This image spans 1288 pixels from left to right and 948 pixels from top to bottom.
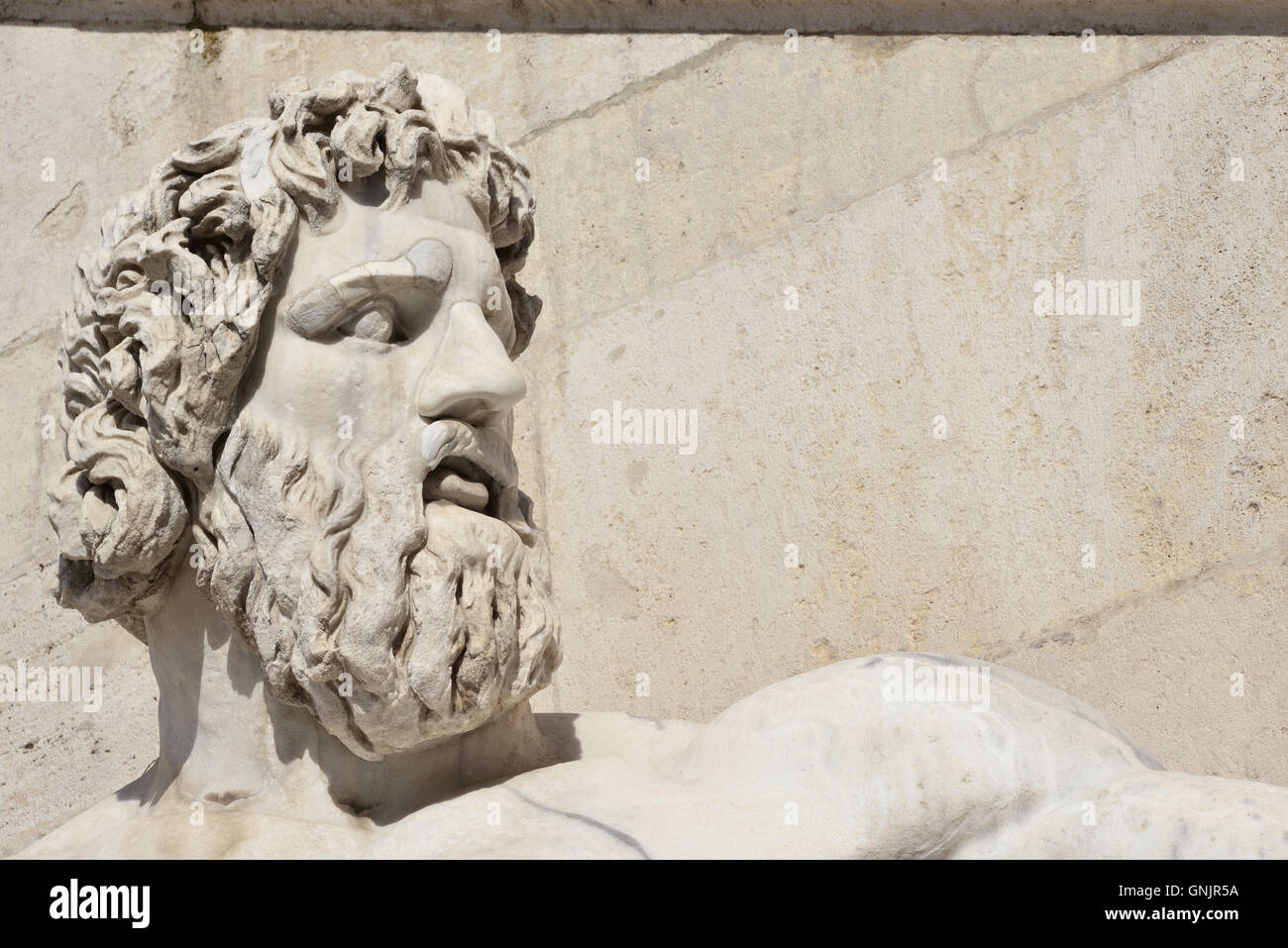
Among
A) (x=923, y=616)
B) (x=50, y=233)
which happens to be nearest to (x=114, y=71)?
(x=50, y=233)

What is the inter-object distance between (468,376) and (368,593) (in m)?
0.33

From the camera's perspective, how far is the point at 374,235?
114 inches

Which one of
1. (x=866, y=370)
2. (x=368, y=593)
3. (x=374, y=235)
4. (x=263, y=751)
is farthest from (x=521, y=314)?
(x=866, y=370)

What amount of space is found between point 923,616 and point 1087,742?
3.95 feet

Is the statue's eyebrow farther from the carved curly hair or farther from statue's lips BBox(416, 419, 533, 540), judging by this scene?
statue's lips BBox(416, 419, 533, 540)

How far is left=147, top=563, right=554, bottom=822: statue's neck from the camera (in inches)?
115

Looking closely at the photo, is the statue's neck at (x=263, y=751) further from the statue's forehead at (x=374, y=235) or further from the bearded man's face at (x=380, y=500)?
the statue's forehead at (x=374, y=235)

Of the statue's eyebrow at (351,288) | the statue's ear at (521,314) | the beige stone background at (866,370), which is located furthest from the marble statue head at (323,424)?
the beige stone background at (866,370)

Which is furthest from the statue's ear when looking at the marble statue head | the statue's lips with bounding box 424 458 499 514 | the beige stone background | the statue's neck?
the beige stone background

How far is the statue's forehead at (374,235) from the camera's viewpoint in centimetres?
287

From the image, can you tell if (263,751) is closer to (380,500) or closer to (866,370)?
(380,500)

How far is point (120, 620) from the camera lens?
3.08 meters

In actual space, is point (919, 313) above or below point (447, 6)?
below

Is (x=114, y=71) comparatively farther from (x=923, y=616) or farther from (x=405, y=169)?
(x=923, y=616)
